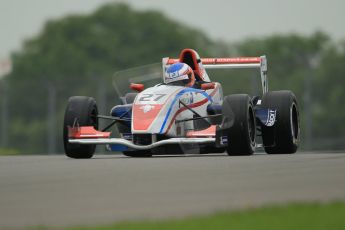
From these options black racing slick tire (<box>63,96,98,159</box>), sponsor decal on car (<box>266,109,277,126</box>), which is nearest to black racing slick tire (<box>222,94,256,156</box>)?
sponsor decal on car (<box>266,109,277,126</box>)

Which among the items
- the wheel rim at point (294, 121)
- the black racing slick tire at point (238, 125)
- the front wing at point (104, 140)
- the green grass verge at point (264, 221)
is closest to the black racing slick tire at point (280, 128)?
the wheel rim at point (294, 121)

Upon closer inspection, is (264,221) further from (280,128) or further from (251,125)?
(280,128)

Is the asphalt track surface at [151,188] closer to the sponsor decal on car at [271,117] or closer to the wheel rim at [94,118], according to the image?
the wheel rim at [94,118]

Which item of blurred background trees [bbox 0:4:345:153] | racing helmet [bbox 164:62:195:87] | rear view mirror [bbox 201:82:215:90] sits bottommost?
blurred background trees [bbox 0:4:345:153]

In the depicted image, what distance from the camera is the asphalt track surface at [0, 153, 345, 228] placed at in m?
9.51

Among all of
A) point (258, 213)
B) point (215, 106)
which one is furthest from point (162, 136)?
point (258, 213)

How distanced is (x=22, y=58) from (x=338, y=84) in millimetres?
42161

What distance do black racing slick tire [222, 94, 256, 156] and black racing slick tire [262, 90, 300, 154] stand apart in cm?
195

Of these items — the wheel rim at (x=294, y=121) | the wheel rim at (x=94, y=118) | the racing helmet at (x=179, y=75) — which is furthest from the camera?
the wheel rim at (x=294, y=121)

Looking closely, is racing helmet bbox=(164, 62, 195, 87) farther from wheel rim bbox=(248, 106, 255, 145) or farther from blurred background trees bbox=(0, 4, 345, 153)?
blurred background trees bbox=(0, 4, 345, 153)

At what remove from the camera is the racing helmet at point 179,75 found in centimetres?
2077

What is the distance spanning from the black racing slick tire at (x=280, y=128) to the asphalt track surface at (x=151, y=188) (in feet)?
14.0

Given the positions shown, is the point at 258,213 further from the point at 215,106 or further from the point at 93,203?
the point at 215,106

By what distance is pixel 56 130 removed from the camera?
73375 millimetres
